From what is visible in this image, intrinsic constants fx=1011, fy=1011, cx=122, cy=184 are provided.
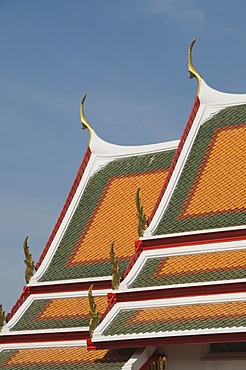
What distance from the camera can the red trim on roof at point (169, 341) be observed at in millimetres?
13453

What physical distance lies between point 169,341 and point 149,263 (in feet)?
7.94

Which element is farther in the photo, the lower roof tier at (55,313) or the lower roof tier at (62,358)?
the lower roof tier at (55,313)

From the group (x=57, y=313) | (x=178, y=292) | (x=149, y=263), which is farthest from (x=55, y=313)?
(x=178, y=292)

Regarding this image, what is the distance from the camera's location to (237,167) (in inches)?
677

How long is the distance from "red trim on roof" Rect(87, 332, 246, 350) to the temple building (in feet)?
0.06

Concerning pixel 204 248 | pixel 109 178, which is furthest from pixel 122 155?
pixel 204 248

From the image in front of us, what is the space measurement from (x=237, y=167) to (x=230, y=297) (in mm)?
3419

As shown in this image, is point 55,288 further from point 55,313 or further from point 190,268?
point 190,268

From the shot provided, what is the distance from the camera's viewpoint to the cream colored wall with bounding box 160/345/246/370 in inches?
569

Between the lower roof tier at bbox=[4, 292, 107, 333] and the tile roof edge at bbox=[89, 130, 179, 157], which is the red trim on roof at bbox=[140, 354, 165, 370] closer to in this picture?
the lower roof tier at bbox=[4, 292, 107, 333]

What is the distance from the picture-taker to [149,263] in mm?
16375

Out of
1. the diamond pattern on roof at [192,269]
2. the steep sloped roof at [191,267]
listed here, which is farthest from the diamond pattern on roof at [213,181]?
the diamond pattern on roof at [192,269]

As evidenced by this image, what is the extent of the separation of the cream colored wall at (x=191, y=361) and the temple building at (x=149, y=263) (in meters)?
0.02

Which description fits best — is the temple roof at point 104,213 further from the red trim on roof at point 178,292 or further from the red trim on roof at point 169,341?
the red trim on roof at point 169,341
